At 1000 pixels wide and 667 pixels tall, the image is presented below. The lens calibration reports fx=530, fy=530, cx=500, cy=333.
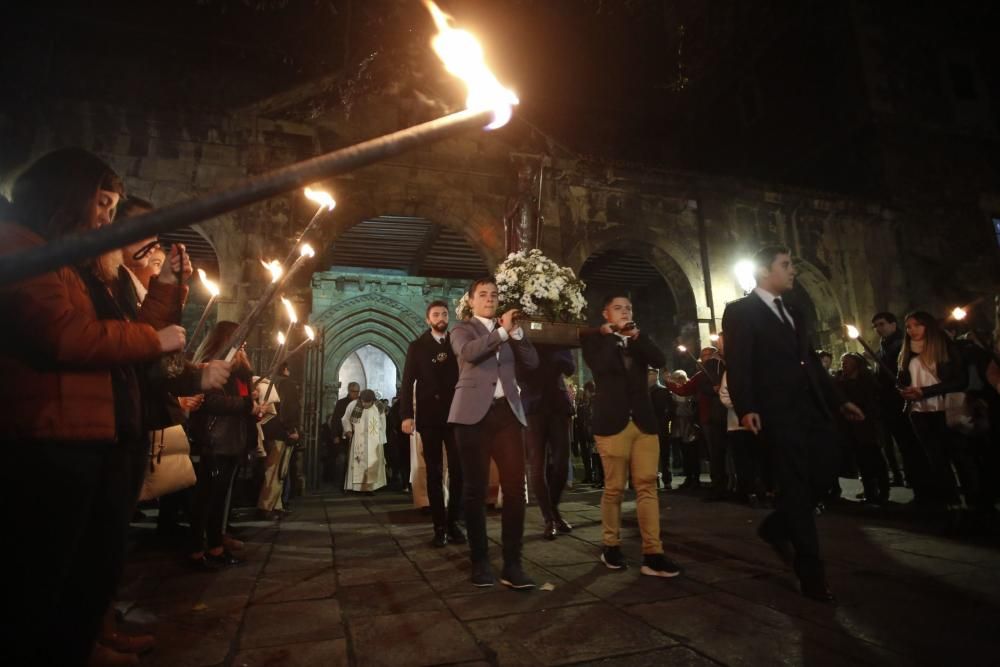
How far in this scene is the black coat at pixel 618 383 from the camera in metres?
3.85

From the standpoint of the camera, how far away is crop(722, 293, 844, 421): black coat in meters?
3.24

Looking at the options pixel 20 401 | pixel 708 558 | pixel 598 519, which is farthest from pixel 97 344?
pixel 598 519

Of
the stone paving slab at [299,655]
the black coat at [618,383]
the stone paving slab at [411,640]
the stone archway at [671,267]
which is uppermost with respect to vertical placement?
the stone archway at [671,267]

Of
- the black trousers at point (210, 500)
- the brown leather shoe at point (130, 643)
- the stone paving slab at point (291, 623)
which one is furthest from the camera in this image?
the black trousers at point (210, 500)

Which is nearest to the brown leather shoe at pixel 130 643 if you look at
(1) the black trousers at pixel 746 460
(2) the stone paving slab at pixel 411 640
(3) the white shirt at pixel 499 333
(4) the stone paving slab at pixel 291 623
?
(4) the stone paving slab at pixel 291 623

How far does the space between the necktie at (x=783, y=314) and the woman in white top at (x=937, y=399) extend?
2.30 metres

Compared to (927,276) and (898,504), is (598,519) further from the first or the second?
(927,276)

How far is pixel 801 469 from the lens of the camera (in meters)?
3.09

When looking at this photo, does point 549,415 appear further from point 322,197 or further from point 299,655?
point 322,197

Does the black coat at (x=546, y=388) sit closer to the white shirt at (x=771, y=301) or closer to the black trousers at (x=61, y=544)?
the white shirt at (x=771, y=301)

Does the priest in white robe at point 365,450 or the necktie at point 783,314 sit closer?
the necktie at point 783,314

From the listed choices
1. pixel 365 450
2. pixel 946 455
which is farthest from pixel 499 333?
pixel 365 450

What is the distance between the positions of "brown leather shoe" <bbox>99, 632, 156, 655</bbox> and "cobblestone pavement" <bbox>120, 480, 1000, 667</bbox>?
2.5 inches

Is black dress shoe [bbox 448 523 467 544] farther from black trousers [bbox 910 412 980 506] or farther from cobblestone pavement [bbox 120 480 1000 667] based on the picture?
black trousers [bbox 910 412 980 506]
